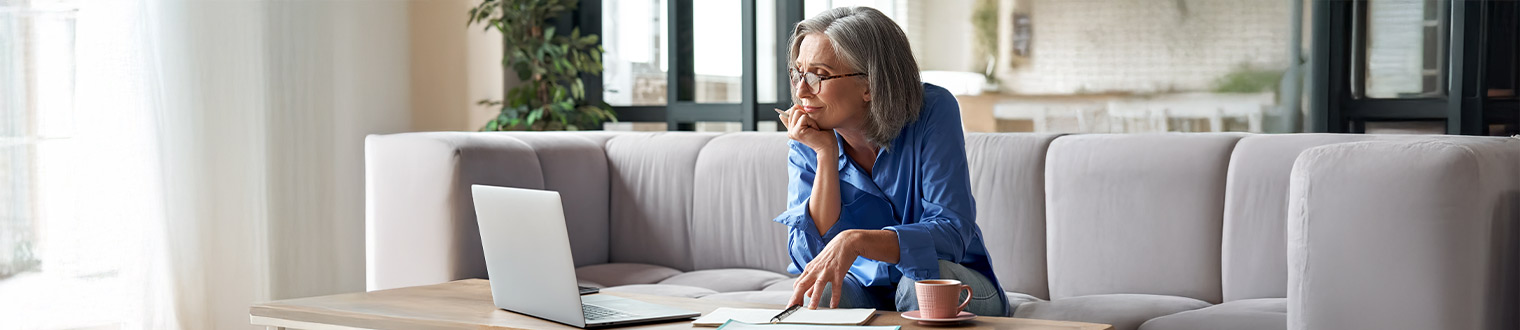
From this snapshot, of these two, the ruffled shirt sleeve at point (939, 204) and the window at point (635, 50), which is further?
the window at point (635, 50)

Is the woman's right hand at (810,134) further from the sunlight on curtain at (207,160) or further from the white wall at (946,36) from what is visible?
the sunlight on curtain at (207,160)

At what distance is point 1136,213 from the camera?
7.98 ft

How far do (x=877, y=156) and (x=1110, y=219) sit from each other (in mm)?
742

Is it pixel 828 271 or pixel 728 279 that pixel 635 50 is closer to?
pixel 728 279

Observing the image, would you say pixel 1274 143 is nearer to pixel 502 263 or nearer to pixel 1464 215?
pixel 1464 215

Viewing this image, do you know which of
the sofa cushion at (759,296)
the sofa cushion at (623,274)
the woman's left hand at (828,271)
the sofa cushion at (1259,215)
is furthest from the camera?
the sofa cushion at (623,274)

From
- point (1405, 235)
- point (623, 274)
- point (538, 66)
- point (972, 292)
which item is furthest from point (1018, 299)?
point (538, 66)

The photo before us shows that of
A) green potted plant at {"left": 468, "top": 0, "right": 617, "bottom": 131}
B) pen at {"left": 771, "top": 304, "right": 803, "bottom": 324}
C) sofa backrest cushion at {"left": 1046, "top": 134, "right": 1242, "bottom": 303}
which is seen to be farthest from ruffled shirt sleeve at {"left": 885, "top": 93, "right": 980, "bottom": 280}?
green potted plant at {"left": 468, "top": 0, "right": 617, "bottom": 131}

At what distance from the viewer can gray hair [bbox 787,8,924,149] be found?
1.87 meters

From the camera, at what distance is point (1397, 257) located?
1.68 m

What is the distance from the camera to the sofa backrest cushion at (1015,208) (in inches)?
100

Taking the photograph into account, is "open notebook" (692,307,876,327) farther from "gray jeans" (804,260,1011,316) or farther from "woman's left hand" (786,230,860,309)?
"gray jeans" (804,260,1011,316)

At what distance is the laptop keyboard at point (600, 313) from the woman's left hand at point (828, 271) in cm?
22

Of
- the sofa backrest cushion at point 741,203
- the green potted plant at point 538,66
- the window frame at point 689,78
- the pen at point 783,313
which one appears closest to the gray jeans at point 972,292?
the pen at point 783,313
